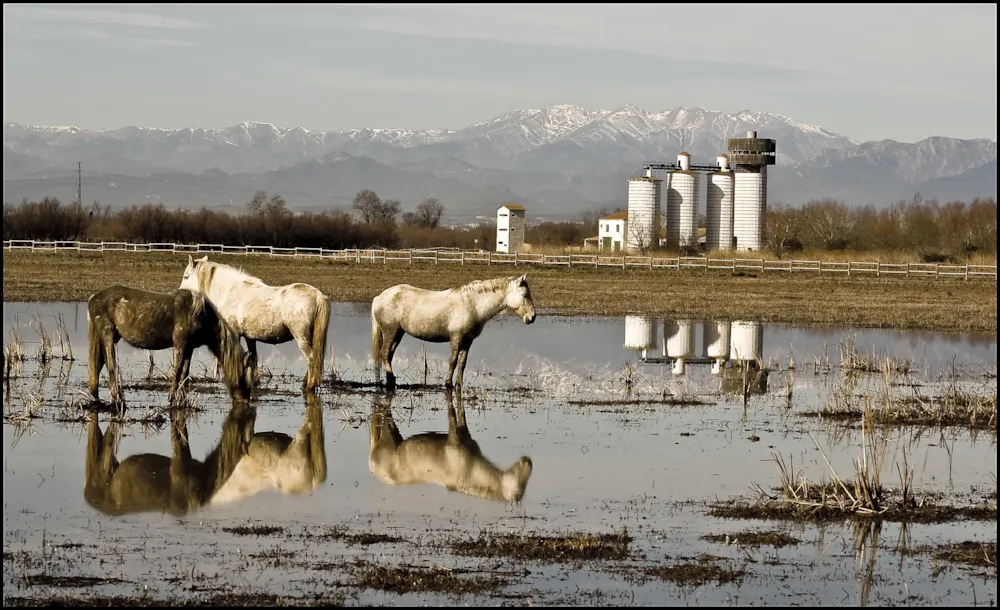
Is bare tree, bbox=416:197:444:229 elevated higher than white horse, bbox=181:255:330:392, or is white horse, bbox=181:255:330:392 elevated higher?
bare tree, bbox=416:197:444:229

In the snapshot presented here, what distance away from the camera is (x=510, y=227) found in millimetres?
100750

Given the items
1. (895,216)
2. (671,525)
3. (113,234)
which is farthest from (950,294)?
(895,216)

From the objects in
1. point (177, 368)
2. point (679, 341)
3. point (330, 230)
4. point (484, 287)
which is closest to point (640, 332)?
point (679, 341)

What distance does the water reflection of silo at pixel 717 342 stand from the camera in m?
21.8

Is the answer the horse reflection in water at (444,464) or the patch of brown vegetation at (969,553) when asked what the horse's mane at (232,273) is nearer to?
the horse reflection in water at (444,464)

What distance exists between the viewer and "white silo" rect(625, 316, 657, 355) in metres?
24.7

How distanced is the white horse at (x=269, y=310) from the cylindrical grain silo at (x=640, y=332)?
358 inches

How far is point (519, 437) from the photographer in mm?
13617

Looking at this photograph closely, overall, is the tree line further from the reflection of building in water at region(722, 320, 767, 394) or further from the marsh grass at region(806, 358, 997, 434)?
the marsh grass at region(806, 358, 997, 434)

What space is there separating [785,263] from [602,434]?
1762 inches

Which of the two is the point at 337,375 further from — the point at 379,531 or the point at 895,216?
the point at 895,216

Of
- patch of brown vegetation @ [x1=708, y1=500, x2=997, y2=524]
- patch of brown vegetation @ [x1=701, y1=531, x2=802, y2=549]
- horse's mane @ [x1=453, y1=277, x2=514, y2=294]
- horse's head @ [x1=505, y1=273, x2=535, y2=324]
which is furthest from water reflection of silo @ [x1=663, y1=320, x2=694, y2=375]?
patch of brown vegetation @ [x1=701, y1=531, x2=802, y2=549]

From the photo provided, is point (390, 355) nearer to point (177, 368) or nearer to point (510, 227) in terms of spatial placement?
point (177, 368)

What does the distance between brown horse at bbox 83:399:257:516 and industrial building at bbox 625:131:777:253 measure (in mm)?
73650
